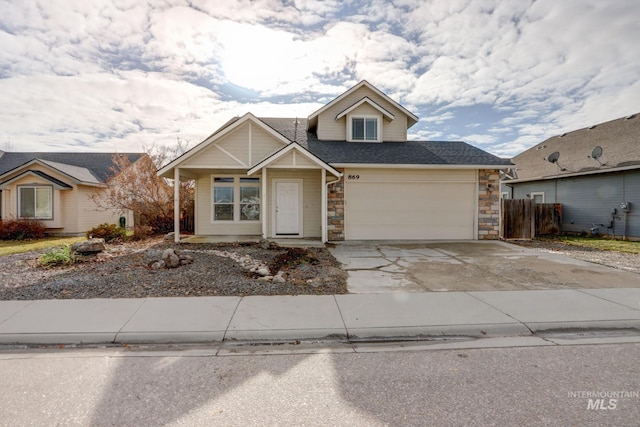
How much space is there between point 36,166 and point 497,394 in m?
21.0

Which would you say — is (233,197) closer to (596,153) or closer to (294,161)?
(294,161)

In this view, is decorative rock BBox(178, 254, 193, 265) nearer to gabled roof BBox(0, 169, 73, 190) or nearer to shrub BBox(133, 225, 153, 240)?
shrub BBox(133, 225, 153, 240)

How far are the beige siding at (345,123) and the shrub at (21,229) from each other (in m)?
13.8

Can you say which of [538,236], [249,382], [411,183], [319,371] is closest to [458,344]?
[319,371]

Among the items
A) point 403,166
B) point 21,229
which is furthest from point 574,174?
point 21,229

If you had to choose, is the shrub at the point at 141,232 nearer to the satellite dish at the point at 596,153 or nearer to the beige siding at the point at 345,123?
the beige siding at the point at 345,123

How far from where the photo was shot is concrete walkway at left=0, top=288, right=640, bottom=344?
437 cm

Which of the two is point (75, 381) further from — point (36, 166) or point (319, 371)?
point (36, 166)

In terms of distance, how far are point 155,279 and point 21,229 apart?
13128 millimetres

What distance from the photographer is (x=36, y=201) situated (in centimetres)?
1620

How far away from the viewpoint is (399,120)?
15430 mm

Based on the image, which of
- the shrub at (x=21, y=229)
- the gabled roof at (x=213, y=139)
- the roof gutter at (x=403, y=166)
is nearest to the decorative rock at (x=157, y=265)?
the gabled roof at (x=213, y=139)

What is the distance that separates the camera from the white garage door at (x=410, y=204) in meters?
13.1

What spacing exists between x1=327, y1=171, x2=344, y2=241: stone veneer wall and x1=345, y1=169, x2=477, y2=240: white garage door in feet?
0.71
